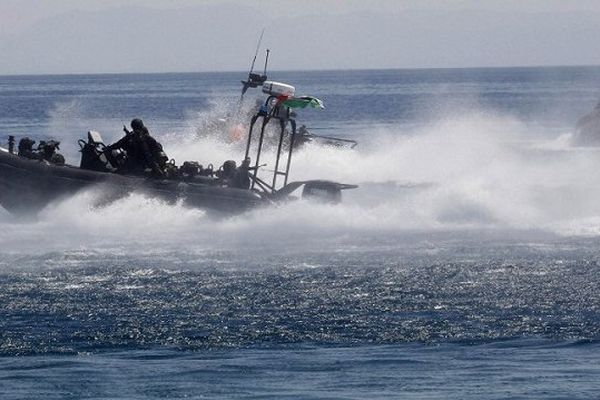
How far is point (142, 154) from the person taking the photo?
34.9m

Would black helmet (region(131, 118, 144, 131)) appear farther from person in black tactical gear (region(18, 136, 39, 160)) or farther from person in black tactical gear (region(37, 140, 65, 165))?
person in black tactical gear (region(18, 136, 39, 160))

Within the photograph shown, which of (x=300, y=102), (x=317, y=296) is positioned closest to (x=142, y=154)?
(x=300, y=102)

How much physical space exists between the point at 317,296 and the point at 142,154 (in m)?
11.3

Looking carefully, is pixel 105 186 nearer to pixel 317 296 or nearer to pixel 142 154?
pixel 142 154

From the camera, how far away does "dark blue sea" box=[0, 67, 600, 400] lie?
19172 millimetres

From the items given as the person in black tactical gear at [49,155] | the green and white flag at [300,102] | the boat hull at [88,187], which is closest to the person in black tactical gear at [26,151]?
the person in black tactical gear at [49,155]

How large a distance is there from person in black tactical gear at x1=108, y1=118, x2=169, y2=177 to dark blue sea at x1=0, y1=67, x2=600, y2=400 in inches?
32.5

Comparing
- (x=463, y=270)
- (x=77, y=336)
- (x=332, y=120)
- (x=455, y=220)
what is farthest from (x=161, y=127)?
(x=77, y=336)

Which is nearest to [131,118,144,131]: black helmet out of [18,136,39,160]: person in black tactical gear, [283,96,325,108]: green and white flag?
[18,136,39,160]: person in black tactical gear

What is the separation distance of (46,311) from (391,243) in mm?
10269

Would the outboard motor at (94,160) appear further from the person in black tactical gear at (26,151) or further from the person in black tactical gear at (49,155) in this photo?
the person in black tactical gear at (26,151)

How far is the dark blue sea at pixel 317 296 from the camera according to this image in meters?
19.2

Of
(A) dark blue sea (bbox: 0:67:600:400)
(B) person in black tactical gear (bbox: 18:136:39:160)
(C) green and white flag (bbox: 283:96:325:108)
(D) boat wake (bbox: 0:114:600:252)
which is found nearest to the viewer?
(A) dark blue sea (bbox: 0:67:600:400)

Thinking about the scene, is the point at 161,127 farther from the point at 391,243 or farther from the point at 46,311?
the point at 46,311
